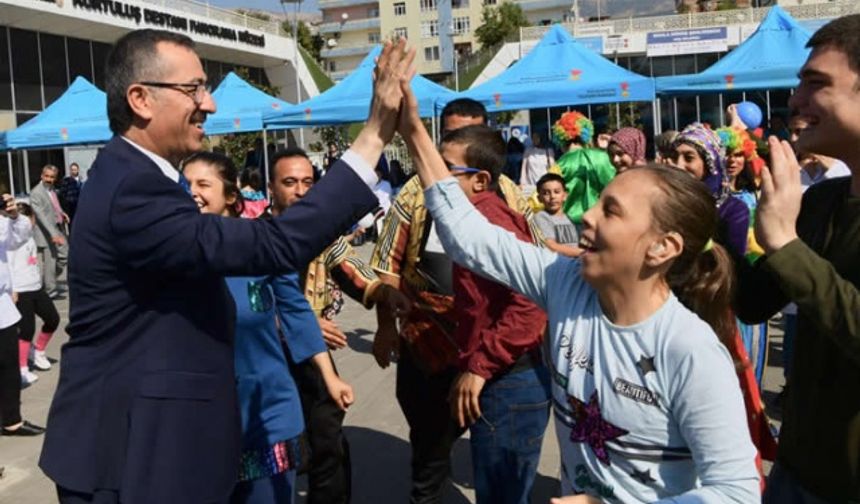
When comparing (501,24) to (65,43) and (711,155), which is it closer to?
(65,43)

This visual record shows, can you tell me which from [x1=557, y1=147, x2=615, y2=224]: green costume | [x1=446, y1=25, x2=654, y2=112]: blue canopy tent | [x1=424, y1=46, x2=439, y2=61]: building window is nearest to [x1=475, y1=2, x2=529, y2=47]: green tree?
[x1=424, y1=46, x2=439, y2=61]: building window

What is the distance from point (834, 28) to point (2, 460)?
552 centimetres

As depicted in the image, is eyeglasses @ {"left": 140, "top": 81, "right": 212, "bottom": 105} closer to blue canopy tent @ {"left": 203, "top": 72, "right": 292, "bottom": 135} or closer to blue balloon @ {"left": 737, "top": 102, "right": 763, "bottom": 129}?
blue balloon @ {"left": 737, "top": 102, "right": 763, "bottom": 129}

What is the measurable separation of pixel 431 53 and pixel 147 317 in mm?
83190

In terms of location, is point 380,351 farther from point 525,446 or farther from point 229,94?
point 229,94

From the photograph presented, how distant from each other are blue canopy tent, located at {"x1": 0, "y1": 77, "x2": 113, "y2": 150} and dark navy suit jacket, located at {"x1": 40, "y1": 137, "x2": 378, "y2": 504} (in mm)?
12349

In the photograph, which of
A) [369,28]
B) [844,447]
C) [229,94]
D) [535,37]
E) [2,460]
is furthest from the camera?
[369,28]

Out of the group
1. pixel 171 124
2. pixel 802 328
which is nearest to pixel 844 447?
pixel 802 328

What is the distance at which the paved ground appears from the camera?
189 inches

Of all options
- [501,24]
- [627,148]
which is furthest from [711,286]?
[501,24]

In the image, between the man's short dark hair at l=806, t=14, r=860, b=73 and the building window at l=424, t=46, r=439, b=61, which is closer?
the man's short dark hair at l=806, t=14, r=860, b=73

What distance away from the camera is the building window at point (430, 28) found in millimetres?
83750

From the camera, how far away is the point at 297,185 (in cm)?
388

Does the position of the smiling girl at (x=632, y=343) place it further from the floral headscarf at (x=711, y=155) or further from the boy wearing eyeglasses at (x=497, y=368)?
the floral headscarf at (x=711, y=155)
